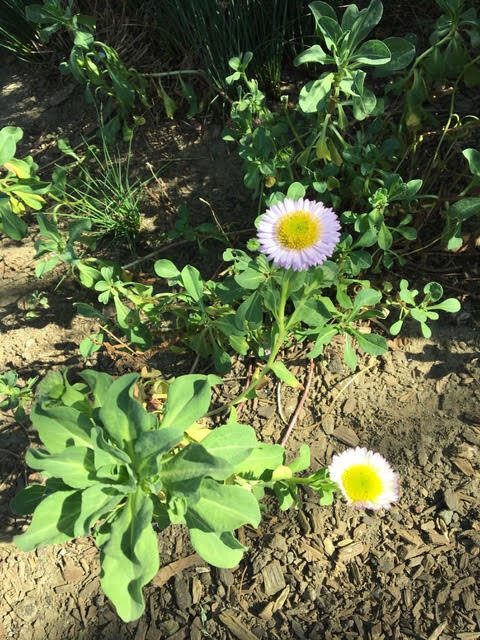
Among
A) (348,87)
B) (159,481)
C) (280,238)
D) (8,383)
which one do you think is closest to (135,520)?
(159,481)

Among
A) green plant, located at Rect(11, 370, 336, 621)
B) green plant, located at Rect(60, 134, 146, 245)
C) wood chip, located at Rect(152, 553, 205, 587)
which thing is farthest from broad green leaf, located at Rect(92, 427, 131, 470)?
green plant, located at Rect(60, 134, 146, 245)

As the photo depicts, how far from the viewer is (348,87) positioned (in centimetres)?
152

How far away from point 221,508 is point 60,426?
44 cm

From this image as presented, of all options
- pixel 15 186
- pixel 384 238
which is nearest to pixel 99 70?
pixel 15 186

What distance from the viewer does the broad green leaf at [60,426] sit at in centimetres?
132

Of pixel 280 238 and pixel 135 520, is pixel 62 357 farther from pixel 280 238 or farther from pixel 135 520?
pixel 280 238

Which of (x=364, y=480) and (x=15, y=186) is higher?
(x=15, y=186)

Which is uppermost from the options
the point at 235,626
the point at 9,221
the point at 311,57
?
the point at 311,57

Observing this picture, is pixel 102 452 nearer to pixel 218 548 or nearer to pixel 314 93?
pixel 218 548

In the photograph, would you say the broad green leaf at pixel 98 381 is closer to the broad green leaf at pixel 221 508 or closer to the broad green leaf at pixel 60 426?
the broad green leaf at pixel 60 426

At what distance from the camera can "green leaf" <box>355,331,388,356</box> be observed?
1640 millimetres

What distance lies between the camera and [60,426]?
4.43 feet

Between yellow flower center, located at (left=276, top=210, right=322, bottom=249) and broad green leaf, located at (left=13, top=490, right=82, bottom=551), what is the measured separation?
0.79 meters

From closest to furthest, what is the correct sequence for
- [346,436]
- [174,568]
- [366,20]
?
[366,20] → [174,568] → [346,436]
